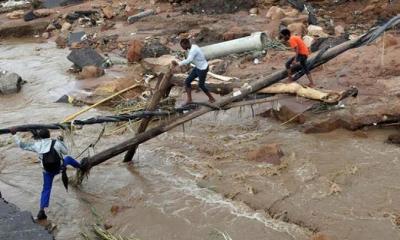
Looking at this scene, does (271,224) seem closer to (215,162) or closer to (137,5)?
(215,162)

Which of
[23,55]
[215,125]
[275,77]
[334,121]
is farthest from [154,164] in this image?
[23,55]

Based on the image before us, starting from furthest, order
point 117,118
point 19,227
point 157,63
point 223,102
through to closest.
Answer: point 157,63 → point 223,102 → point 117,118 → point 19,227

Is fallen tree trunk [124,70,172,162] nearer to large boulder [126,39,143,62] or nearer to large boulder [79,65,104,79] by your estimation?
large boulder [79,65,104,79]

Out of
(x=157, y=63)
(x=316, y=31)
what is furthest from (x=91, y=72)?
(x=316, y=31)

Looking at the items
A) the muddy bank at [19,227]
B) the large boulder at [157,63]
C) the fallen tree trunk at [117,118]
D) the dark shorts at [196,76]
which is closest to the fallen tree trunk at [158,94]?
the fallen tree trunk at [117,118]

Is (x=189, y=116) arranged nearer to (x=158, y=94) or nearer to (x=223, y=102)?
(x=223, y=102)

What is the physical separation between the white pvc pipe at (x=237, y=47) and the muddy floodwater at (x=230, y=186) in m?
3.59

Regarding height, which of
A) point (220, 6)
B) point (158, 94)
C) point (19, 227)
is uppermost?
point (158, 94)

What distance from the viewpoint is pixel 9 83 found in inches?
593

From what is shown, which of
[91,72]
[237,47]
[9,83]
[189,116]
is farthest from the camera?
[91,72]

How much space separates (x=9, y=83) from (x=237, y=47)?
21.5 ft

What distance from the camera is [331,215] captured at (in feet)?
22.9

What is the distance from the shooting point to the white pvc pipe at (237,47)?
14.3 metres

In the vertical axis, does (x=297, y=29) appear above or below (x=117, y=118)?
below
